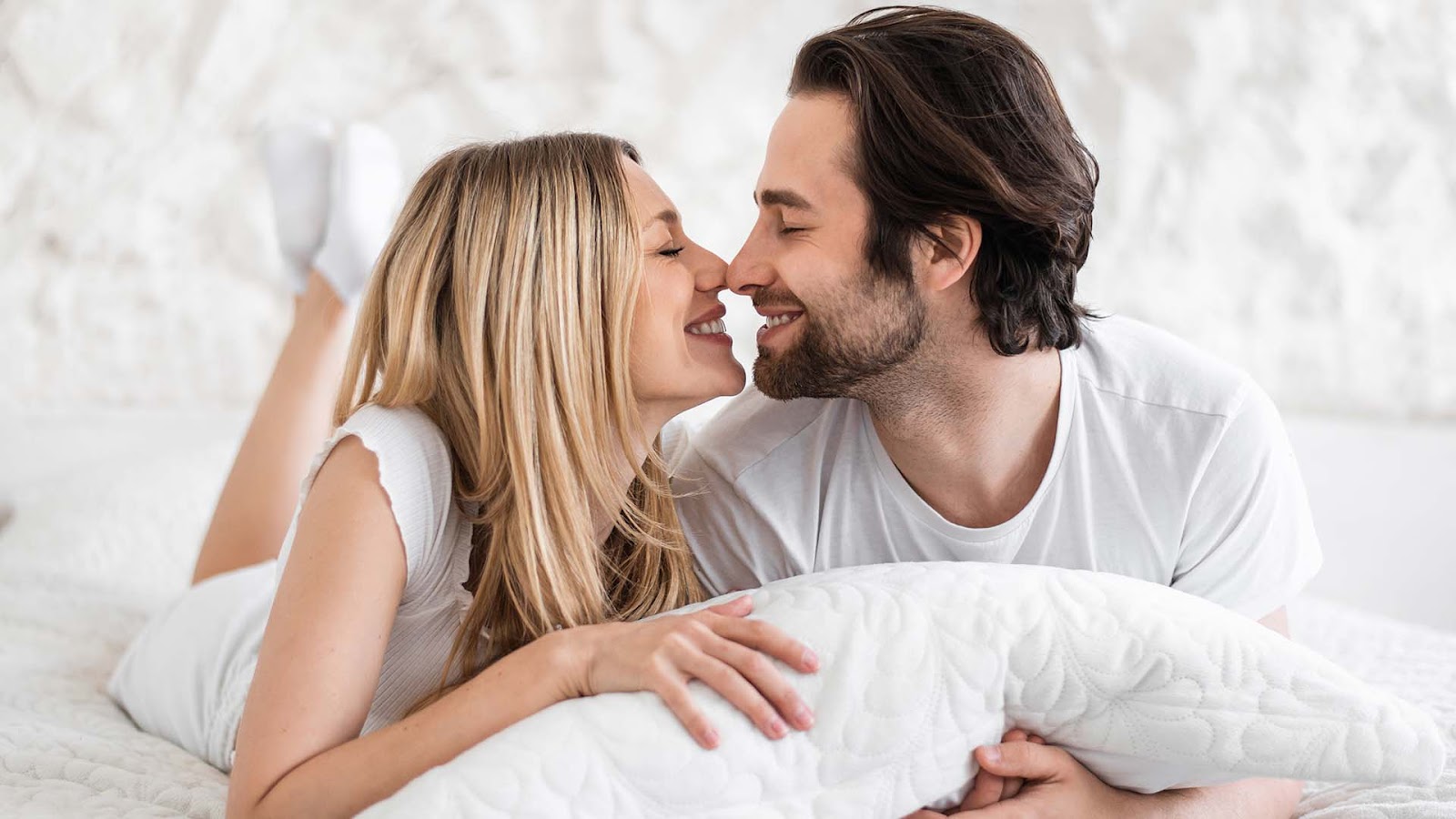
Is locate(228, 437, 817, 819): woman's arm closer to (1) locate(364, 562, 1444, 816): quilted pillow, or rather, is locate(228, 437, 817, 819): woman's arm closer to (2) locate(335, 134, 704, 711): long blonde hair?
(1) locate(364, 562, 1444, 816): quilted pillow

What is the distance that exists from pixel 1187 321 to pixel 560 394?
185 cm

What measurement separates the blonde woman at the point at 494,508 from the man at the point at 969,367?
0.12m

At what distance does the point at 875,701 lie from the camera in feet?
3.13

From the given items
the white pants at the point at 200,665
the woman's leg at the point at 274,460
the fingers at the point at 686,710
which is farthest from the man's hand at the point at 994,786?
the woman's leg at the point at 274,460

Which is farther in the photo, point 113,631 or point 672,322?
point 113,631

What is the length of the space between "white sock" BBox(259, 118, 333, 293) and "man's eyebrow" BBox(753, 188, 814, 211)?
996 millimetres

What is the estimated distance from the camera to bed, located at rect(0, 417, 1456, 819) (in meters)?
1.20

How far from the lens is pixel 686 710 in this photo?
94 cm

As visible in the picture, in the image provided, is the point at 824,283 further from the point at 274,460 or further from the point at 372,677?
the point at 274,460

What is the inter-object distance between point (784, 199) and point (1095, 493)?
47cm

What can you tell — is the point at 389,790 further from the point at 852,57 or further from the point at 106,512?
the point at 106,512

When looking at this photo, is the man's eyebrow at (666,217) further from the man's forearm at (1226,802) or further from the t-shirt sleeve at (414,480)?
the man's forearm at (1226,802)

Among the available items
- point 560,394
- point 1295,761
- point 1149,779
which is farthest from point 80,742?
point 1295,761

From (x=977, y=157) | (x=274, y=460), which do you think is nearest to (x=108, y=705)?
(x=274, y=460)
